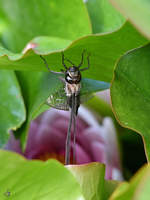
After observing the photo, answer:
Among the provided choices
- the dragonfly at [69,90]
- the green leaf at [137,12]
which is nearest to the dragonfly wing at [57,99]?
the dragonfly at [69,90]

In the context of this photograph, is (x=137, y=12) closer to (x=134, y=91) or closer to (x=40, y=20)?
(x=134, y=91)

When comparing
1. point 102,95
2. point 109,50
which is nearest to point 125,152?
point 102,95

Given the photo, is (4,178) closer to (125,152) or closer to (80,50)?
(80,50)

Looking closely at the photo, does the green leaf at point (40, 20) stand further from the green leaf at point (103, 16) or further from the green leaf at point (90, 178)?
the green leaf at point (90, 178)

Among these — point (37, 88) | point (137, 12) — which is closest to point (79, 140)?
point (37, 88)

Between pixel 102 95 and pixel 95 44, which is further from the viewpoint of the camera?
pixel 102 95

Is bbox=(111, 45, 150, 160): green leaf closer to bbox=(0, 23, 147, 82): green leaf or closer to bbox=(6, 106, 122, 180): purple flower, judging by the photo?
bbox=(0, 23, 147, 82): green leaf
